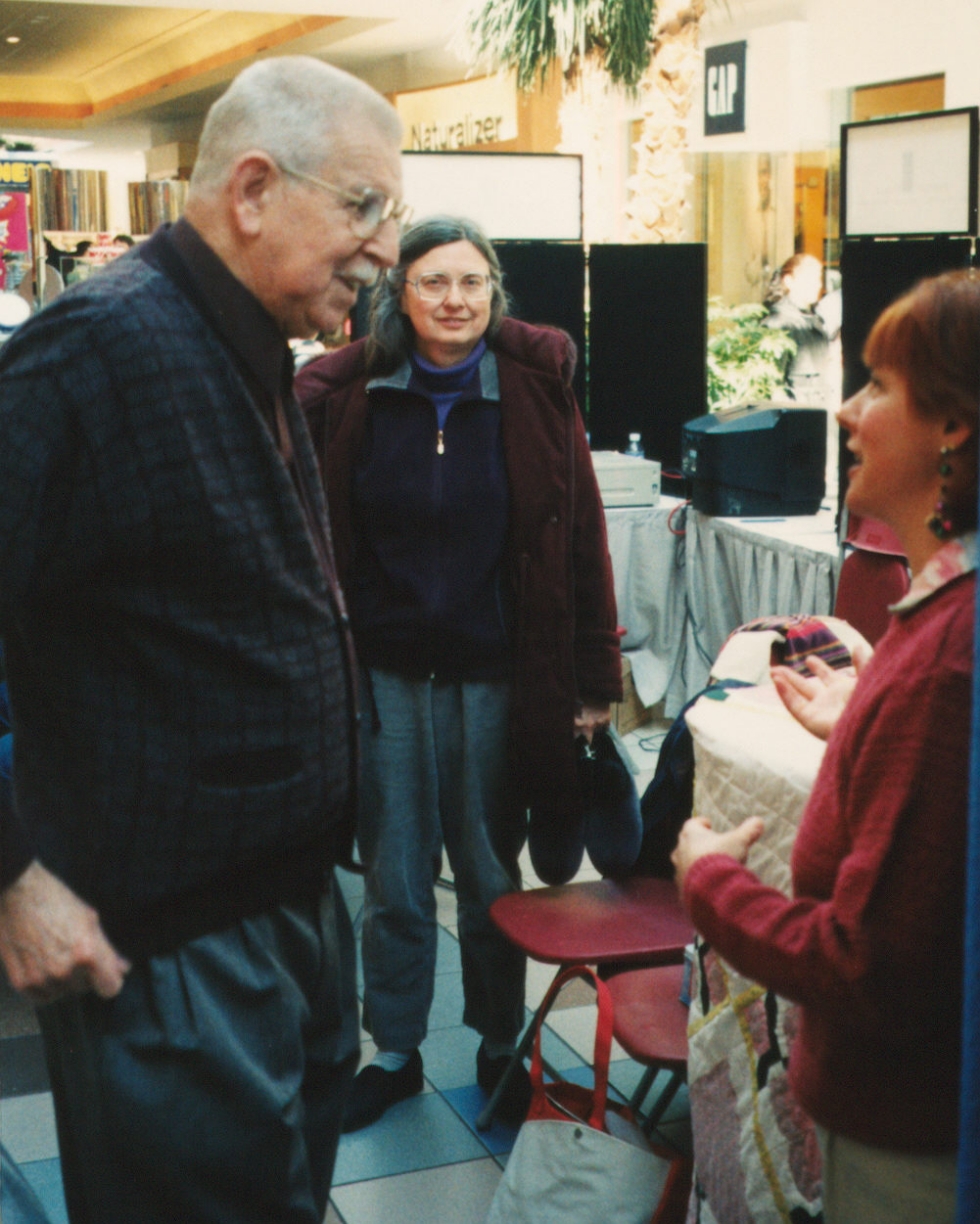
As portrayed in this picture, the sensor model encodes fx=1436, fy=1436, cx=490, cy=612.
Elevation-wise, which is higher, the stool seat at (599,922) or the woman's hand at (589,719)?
the woman's hand at (589,719)

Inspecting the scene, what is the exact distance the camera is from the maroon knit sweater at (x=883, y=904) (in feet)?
3.57

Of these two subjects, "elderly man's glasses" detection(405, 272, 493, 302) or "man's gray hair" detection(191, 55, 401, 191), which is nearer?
"man's gray hair" detection(191, 55, 401, 191)

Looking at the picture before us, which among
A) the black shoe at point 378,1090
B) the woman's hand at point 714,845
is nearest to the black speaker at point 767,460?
the black shoe at point 378,1090

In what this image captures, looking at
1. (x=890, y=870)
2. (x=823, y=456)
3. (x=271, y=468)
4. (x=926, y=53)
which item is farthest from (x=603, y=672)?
(x=926, y=53)

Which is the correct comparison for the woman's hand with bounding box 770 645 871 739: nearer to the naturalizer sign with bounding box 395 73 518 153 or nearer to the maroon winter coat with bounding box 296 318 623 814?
the maroon winter coat with bounding box 296 318 623 814

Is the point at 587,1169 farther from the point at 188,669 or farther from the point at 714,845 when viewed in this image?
the point at 188,669

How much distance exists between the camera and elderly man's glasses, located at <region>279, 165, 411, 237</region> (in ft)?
4.53

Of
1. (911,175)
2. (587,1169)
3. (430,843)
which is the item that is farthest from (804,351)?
(587,1169)

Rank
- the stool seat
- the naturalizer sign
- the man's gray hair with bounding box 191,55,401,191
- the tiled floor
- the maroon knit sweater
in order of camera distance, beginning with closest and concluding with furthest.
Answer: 1. the maroon knit sweater
2. the man's gray hair with bounding box 191,55,401,191
3. the stool seat
4. the tiled floor
5. the naturalizer sign

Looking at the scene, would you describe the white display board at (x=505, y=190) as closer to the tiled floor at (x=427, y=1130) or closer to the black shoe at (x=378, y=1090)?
the tiled floor at (x=427, y=1130)

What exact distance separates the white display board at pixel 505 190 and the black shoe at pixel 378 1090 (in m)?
3.30

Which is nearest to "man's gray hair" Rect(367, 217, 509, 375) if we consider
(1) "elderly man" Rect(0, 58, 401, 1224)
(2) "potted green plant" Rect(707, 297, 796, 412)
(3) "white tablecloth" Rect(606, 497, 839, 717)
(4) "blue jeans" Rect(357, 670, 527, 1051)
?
(4) "blue jeans" Rect(357, 670, 527, 1051)

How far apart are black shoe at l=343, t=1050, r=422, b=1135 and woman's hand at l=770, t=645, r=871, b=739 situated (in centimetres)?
142

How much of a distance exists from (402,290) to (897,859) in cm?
175
